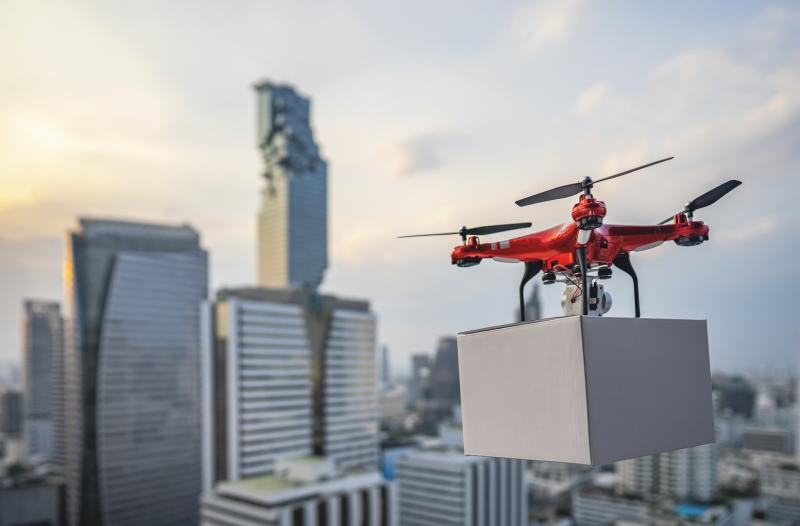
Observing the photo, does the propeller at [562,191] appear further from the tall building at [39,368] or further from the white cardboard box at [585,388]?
the tall building at [39,368]

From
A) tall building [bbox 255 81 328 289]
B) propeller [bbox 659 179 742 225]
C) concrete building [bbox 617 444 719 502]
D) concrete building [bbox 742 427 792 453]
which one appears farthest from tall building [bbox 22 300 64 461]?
concrete building [bbox 742 427 792 453]

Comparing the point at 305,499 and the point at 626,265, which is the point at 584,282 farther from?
the point at 305,499

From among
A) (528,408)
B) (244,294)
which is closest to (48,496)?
(244,294)

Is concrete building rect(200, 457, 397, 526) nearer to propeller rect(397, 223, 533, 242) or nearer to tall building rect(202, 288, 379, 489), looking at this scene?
tall building rect(202, 288, 379, 489)

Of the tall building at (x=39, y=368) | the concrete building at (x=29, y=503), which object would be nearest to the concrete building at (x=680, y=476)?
the concrete building at (x=29, y=503)

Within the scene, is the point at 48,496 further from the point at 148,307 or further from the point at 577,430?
the point at 577,430

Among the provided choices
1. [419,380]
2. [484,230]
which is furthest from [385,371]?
[484,230]
